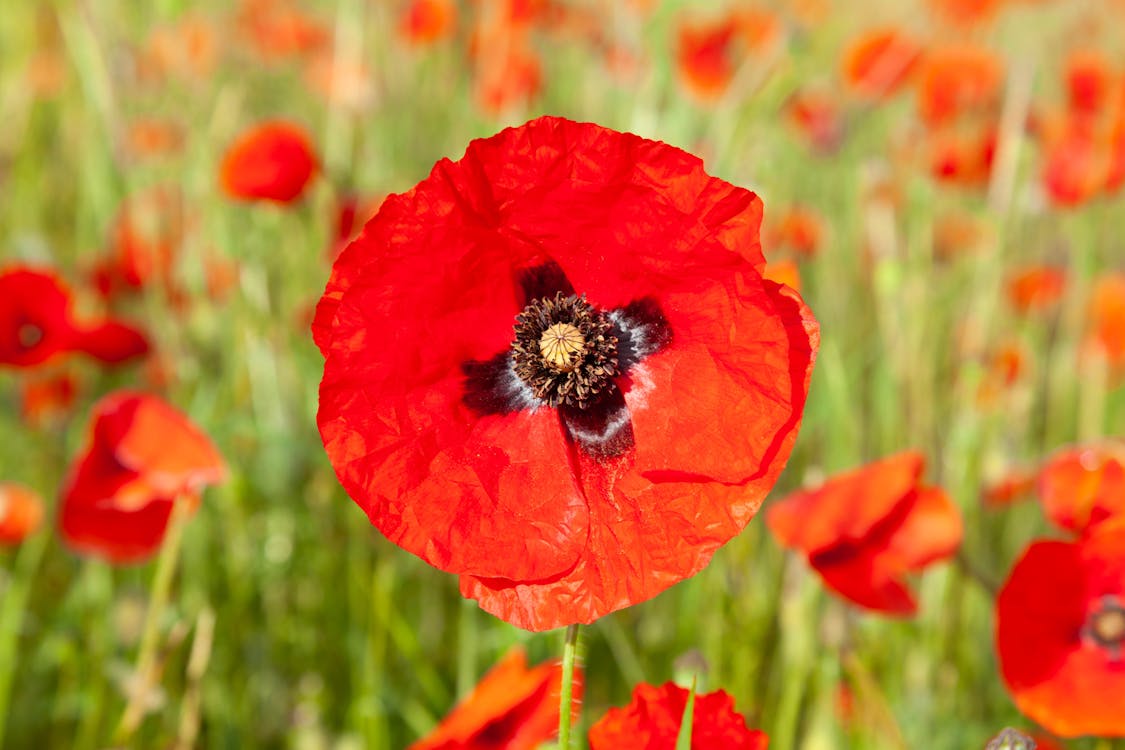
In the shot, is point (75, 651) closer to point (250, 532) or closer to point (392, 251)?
point (250, 532)

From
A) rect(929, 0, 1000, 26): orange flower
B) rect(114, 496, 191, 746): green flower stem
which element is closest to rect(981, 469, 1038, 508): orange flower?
rect(114, 496, 191, 746): green flower stem

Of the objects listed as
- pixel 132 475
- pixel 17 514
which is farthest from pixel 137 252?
pixel 132 475

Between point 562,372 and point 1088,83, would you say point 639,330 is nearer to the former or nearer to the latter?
point 562,372

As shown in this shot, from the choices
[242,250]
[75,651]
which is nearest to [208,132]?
[242,250]

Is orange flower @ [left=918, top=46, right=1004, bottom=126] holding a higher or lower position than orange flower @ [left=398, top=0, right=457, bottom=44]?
lower

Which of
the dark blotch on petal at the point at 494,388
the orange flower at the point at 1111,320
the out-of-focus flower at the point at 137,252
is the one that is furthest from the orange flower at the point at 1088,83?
the dark blotch on petal at the point at 494,388

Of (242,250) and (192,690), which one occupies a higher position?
(242,250)

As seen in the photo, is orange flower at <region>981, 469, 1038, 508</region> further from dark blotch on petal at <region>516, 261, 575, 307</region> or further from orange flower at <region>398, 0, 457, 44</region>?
orange flower at <region>398, 0, 457, 44</region>
